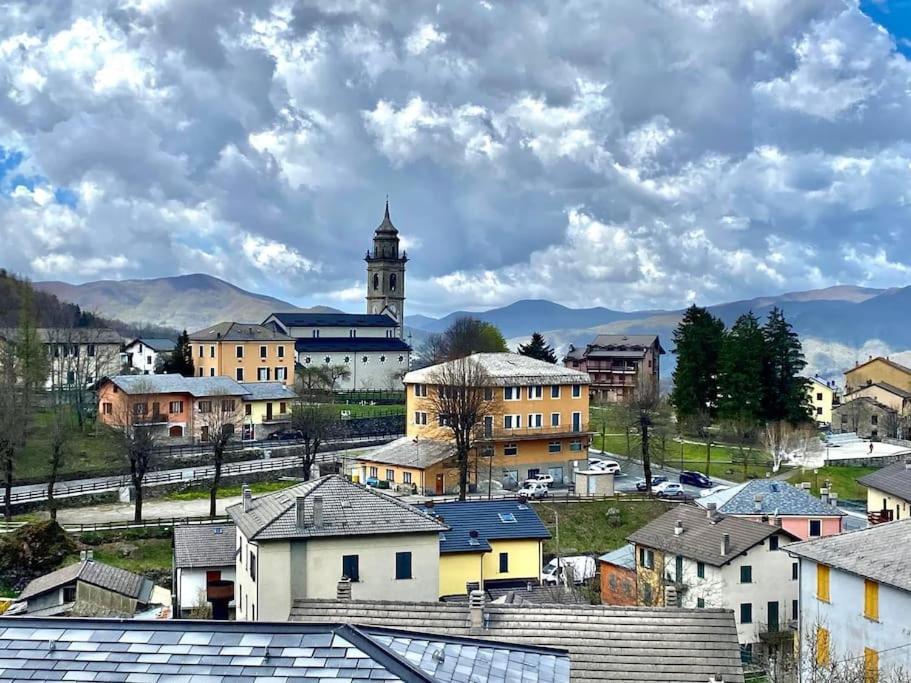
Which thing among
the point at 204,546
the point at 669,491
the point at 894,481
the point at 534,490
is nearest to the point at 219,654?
the point at 204,546

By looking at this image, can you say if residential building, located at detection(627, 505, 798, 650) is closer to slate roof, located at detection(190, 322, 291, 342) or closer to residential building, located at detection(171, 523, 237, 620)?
residential building, located at detection(171, 523, 237, 620)

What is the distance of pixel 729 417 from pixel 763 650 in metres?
39.2

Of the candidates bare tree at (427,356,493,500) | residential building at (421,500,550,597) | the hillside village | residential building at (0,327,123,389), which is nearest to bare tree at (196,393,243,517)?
the hillside village

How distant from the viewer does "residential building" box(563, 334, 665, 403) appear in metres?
111

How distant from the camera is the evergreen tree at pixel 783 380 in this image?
73438 mm

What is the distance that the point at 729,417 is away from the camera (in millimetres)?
73312

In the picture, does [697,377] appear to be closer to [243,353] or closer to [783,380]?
[783,380]

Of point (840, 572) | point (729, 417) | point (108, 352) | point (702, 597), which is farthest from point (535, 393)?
point (108, 352)

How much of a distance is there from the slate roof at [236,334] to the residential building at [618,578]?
55.7 meters

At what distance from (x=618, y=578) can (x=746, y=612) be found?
591 cm

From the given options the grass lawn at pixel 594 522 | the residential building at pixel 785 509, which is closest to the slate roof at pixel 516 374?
the grass lawn at pixel 594 522

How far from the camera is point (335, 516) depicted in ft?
105

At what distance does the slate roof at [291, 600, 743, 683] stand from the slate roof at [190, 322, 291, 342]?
2889 inches

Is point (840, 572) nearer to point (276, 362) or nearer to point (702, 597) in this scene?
point (702, 597)
